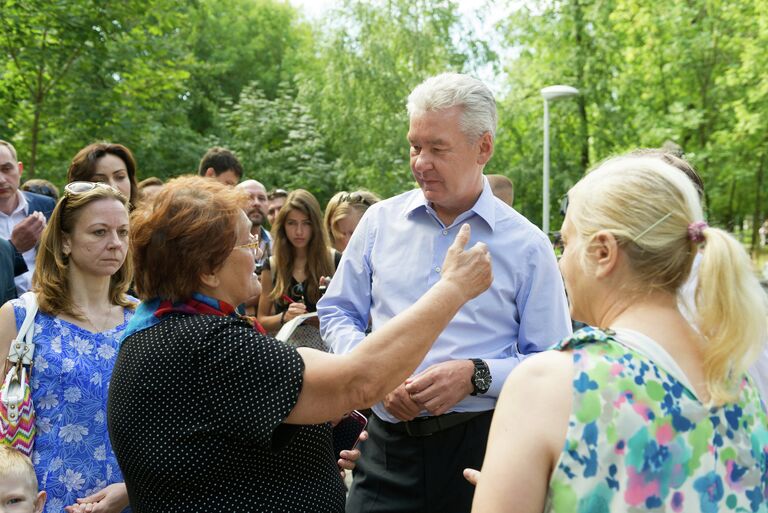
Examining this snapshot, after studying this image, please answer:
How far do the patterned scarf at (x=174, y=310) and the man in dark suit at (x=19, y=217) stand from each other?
2579 mm

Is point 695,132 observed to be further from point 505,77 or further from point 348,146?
point 348,146

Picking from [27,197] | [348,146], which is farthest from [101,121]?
[348,146]

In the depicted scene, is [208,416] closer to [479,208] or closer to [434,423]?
[434,423]

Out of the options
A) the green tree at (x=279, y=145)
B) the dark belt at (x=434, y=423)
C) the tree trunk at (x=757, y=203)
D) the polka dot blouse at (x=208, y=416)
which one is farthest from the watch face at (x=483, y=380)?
the tree trunk at (x=757, y=203)

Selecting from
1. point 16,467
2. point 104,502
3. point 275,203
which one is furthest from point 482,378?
point 275,203

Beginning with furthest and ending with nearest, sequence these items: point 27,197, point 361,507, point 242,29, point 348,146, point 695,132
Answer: point 242,29 < point 348,146 < point 695,132 < point 27,197 < point 361,507

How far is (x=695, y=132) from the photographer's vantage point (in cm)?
2447

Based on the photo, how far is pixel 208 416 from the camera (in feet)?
7.36

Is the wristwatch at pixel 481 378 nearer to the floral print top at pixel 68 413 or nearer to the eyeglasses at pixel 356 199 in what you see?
the floral print top at pixel 68 413

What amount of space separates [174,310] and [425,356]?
870 millimetres

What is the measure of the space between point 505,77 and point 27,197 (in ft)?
75.2

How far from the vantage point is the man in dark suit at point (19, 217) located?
5043 millimetres

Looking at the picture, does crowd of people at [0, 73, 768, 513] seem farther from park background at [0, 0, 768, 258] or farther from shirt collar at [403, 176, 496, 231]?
park background at [0, 0, 768, 258]

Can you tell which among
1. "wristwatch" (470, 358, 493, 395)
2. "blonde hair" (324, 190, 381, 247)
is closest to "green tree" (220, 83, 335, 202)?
"blonde hair" (324, 190, 381, 247)
